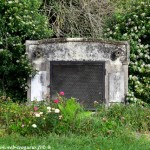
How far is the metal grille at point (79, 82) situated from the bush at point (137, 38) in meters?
0.81

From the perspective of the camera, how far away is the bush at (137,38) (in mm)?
11117

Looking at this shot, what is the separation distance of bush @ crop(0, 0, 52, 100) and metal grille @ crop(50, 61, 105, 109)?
65 cm

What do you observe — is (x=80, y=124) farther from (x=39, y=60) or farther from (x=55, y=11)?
(x=55, y=11)

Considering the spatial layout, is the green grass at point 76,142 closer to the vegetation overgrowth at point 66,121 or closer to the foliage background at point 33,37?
the vegetation overgrowth at point 66,121

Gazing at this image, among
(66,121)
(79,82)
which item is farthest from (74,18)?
(66,121)

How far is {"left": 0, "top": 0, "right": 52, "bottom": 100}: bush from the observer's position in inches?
419

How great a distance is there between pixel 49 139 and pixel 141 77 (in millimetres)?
4818

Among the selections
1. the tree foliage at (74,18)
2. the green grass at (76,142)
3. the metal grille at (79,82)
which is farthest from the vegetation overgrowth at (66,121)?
the tree foliage at (74,18)

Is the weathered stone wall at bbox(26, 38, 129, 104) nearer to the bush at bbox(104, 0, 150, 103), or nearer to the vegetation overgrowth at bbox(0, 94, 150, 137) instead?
the bush at bbox(104, 0, 150, 103)

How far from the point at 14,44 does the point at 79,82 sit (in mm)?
1776

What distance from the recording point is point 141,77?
1143cm

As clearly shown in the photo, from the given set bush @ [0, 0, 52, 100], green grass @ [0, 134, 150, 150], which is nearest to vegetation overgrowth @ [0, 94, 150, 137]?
green grass @ [0, 134, 150, 150]

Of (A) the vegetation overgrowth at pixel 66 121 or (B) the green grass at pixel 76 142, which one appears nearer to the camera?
(B) the green grass at pixel 76 142

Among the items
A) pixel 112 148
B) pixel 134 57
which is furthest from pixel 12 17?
pixel 112 148
